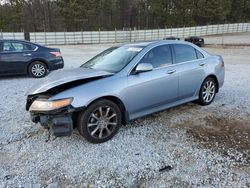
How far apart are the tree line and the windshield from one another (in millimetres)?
37274

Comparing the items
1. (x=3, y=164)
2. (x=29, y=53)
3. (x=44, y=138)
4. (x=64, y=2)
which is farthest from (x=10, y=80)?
(x=64, y=2)

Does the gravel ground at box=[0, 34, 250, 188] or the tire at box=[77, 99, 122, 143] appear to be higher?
the tire at box=[77, 99, 122, 143]

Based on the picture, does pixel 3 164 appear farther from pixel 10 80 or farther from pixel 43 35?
pixel 43 35

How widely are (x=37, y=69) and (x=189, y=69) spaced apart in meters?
5.54

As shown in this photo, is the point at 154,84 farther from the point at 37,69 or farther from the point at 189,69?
the point at 37,69

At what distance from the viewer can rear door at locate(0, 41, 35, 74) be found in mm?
7836

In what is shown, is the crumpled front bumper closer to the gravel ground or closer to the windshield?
the gravel ground

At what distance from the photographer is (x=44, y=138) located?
12.6 feet

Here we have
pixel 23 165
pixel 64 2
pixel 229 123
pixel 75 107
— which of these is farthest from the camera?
pixel 64 2

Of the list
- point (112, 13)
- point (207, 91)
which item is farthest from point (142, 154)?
point (112, 13)

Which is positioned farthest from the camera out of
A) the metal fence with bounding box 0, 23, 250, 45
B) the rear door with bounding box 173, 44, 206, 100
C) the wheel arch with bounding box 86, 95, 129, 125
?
the metal fence with bounding box 0, 23, 250, 45

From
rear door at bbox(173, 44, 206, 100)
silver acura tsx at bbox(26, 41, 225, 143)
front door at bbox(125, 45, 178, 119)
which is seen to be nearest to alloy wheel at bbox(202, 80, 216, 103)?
silver acura tsx at bbox(26, 41, 225, 143)

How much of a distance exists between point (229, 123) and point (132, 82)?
189cm

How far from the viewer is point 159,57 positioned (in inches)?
170
